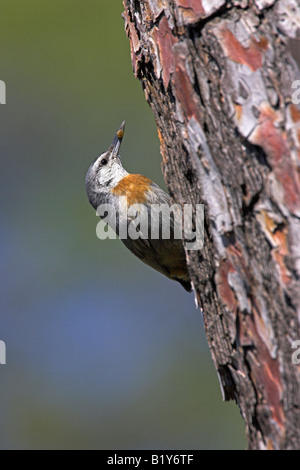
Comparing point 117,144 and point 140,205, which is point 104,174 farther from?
point 140,205

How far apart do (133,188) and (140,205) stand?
0.65 ft

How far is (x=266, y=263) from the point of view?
6.66 feet

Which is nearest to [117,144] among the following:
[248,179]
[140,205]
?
[140,205]

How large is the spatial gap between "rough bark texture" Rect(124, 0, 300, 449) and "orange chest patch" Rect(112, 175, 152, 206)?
1774 mm

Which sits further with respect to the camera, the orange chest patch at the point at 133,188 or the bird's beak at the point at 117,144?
the bird's beak at the point at 117,144

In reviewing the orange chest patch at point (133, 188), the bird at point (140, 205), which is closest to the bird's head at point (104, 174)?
the bird at point (140, 205)

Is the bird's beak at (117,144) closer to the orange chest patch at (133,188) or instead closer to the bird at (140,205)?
the bird at (140,205)

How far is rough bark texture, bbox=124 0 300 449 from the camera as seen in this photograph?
1.97m

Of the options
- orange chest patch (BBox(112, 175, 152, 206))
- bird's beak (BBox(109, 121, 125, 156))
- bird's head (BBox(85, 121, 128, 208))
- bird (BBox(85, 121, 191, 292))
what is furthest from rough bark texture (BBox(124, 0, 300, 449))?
bird's beak (BBox(109, 121, 125, 156))

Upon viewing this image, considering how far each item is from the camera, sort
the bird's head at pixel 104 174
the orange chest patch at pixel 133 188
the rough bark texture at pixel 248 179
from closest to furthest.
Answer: the rough bark texture at pixel 248 179 → the orange chest patch at pixel 133 188 → the bird's head at pixel 104 174

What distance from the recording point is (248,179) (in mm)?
2066

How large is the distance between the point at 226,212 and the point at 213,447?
6514mm

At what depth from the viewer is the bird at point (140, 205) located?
13.3 feet

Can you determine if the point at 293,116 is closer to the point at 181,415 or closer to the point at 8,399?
the point at 181,415
